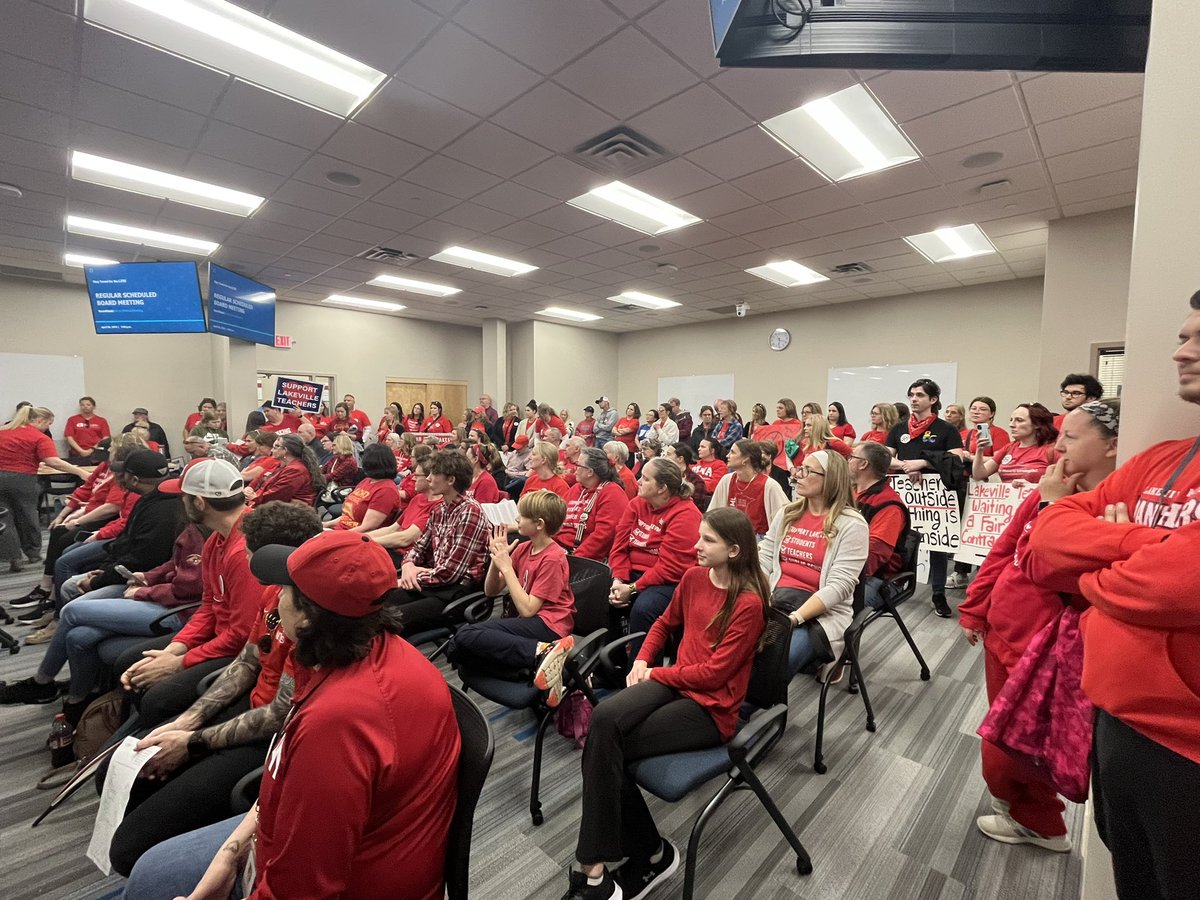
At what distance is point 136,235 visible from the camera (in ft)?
19.5

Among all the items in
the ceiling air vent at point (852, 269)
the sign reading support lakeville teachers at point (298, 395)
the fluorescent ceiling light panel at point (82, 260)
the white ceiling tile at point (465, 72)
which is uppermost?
the ceiling air vent at point (852, 269)

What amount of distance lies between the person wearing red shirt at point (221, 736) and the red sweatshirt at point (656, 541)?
1615 millimetres

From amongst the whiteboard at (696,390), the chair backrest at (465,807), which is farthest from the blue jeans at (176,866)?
the whiteboard at (696,390)

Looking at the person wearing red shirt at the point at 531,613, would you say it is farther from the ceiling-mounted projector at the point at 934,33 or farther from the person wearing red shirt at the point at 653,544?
the ceiling-mounted projector at the point at 934,33

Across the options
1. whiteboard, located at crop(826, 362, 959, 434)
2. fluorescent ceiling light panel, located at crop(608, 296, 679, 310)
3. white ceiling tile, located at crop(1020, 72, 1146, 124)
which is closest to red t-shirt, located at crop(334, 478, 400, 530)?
white ceiling tile, located at crop(1020, 72, 1146, 124)

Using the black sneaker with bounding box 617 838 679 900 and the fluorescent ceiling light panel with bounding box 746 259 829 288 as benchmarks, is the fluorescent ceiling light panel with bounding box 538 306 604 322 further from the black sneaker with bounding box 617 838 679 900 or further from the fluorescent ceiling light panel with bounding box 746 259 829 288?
the black sneaker with bounding box 617 838 679 900

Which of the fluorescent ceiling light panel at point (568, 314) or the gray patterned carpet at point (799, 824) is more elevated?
the fluorescent ceiling light panel at point (568, 314)

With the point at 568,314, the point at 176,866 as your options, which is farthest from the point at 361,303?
the point at 176,866

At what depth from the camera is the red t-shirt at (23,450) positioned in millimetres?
4547

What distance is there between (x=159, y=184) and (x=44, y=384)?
567 cm

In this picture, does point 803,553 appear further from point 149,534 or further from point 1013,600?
point 149,534

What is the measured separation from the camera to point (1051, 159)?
159 inches

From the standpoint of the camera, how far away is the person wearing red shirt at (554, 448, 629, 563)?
3.30 meters

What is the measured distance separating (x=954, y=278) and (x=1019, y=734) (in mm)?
8338
